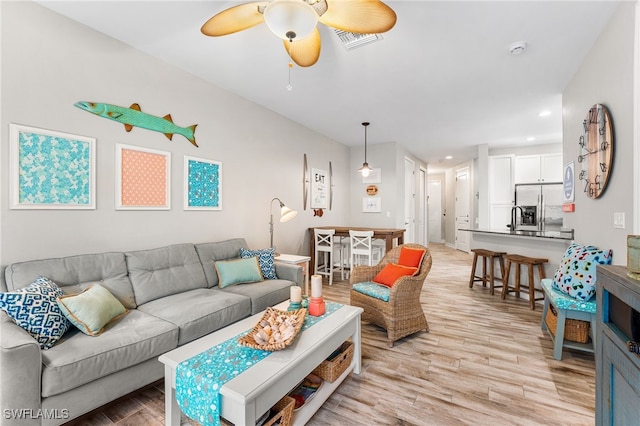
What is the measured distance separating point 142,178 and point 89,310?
4.34 feet

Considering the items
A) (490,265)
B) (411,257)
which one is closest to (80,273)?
(411,257)

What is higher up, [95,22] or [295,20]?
[95,22]

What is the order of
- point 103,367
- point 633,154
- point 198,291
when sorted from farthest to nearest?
point 198,291
point 633,154
point 103,367

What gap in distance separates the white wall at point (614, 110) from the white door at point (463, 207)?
5.23 meters

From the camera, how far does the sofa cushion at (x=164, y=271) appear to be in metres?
2.35

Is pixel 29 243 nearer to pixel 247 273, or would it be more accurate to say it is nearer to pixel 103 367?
pixel 103 367

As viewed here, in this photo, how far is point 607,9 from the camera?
204 centimetres

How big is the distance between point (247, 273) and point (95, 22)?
248cm

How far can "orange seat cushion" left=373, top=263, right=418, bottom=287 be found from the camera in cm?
281

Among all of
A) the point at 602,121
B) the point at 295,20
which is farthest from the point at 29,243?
the point at 602,121

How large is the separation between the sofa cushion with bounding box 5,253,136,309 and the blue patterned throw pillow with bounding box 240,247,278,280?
1177 millimetres

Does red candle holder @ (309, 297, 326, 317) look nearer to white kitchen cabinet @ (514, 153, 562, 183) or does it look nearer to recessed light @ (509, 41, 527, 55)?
recessed light @ (509, 41, 527, 55)

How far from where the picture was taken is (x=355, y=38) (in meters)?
2.38

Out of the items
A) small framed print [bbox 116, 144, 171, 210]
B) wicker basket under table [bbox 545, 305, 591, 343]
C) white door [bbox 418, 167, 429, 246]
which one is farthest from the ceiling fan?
white door [bbox 418, 167, 429, 246]
